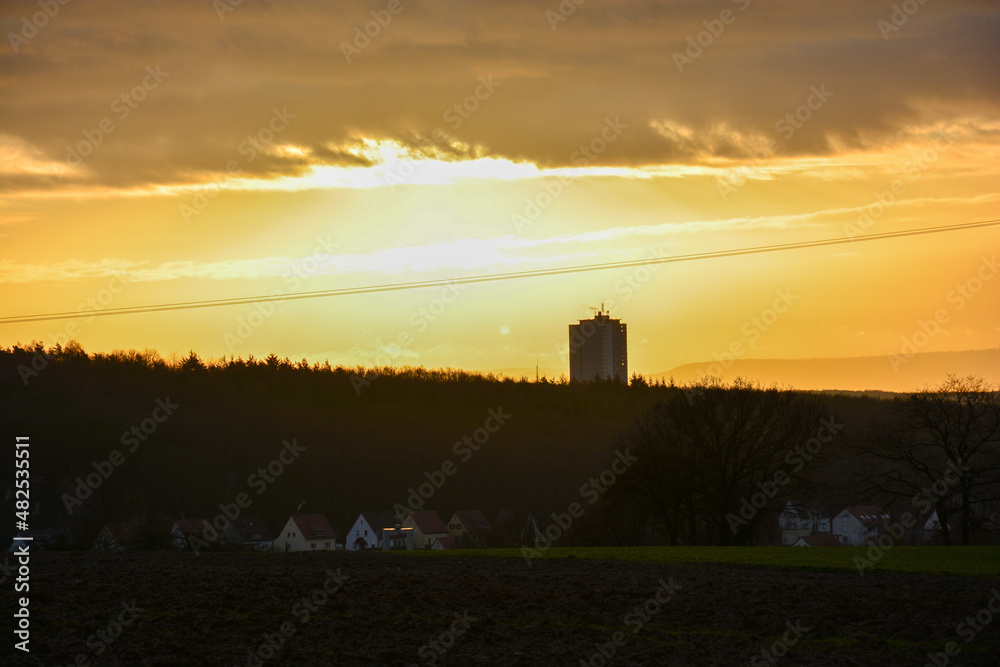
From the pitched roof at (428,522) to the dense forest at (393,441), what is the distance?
5.25 metres

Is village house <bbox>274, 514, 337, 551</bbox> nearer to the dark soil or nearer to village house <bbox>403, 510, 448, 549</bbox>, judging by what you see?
village house <bbox>403, 510, 448, 549</bbox>

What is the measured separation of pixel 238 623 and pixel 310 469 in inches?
3608

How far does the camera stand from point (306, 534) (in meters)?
88.6

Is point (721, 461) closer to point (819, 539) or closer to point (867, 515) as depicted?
point (819, 539)

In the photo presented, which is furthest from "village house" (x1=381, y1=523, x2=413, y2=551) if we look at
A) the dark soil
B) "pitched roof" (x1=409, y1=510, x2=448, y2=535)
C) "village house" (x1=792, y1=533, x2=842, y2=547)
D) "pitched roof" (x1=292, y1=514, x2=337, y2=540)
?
the dark soil

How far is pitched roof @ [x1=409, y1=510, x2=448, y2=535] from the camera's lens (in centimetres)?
9200

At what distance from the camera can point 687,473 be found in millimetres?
45906

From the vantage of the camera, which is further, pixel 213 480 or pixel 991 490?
pixel 213 480

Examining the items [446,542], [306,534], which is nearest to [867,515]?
[446,542]

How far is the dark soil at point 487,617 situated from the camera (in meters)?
14.8

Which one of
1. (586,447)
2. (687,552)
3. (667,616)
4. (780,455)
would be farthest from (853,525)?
(667,616)

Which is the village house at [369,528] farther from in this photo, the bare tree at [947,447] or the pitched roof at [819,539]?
the bare tree at [947,447]

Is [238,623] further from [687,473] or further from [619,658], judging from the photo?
[687,473]

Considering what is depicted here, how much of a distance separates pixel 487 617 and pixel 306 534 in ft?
245
